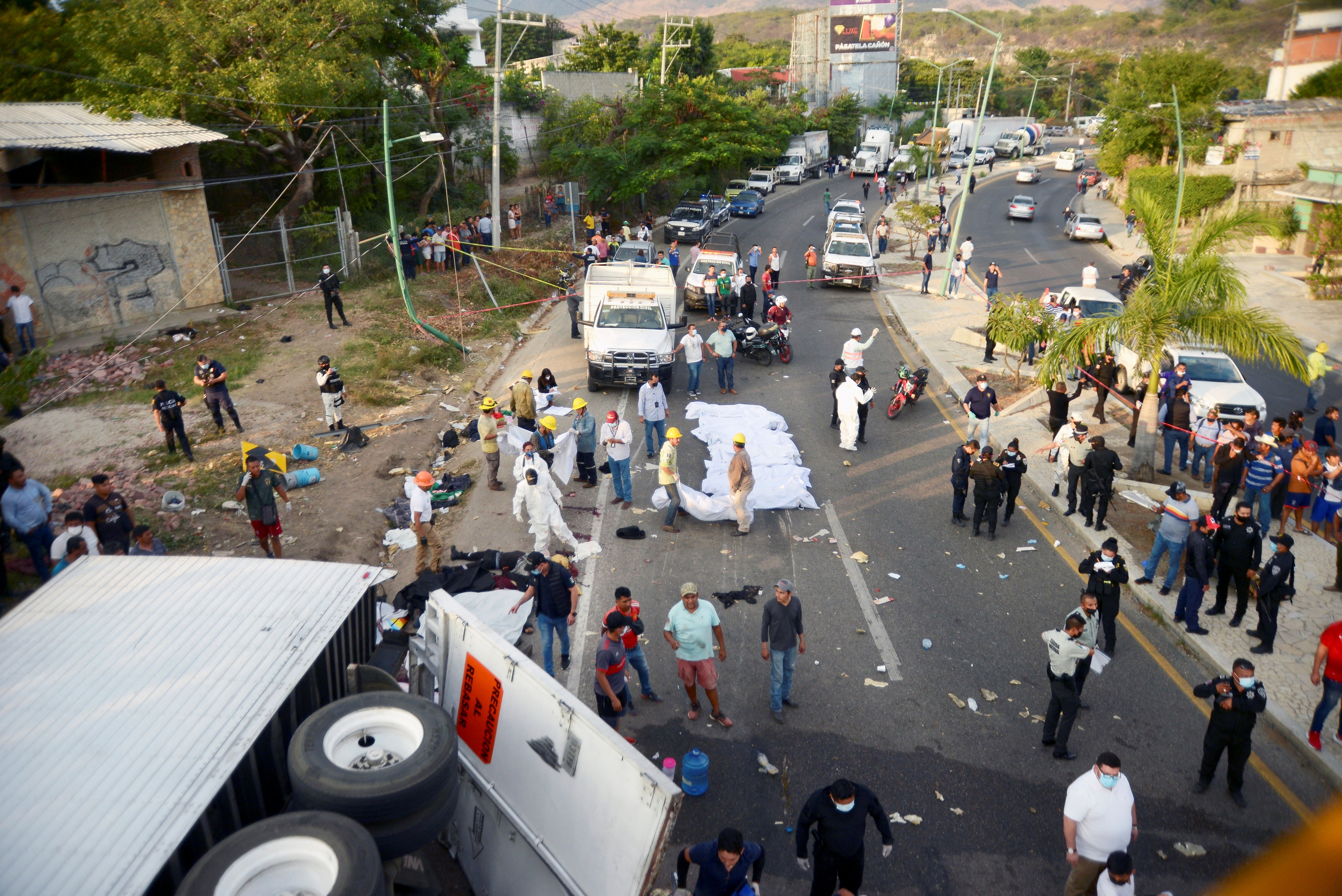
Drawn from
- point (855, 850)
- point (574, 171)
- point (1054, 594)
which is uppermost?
point (574, 171)

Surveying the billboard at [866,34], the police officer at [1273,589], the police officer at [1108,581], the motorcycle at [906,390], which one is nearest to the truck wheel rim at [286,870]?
the police officer at [1108,581]

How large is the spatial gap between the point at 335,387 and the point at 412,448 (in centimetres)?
178

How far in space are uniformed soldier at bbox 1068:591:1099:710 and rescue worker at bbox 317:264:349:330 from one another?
18340 millimetres

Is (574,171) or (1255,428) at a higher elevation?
(574,171)

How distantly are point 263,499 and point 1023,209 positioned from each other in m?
43.7

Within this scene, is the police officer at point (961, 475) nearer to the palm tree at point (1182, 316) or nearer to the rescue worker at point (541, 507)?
the palm tree at point (1182, 316)

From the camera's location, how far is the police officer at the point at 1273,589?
28.1 ft

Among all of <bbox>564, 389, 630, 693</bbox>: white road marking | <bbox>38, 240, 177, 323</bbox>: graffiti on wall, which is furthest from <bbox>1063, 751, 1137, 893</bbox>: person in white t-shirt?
<bbox>38, 240, 177, 323</bbox>: graffiti on wall

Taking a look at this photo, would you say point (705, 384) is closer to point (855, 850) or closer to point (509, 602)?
point (509, 602)

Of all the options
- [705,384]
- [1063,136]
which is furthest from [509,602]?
[1063,136]

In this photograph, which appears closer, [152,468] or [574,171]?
[152,468]

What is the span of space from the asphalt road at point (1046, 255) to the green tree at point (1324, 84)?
7888 mm

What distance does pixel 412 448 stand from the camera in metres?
14.6

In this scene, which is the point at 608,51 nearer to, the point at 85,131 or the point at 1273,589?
the point at 85,131
